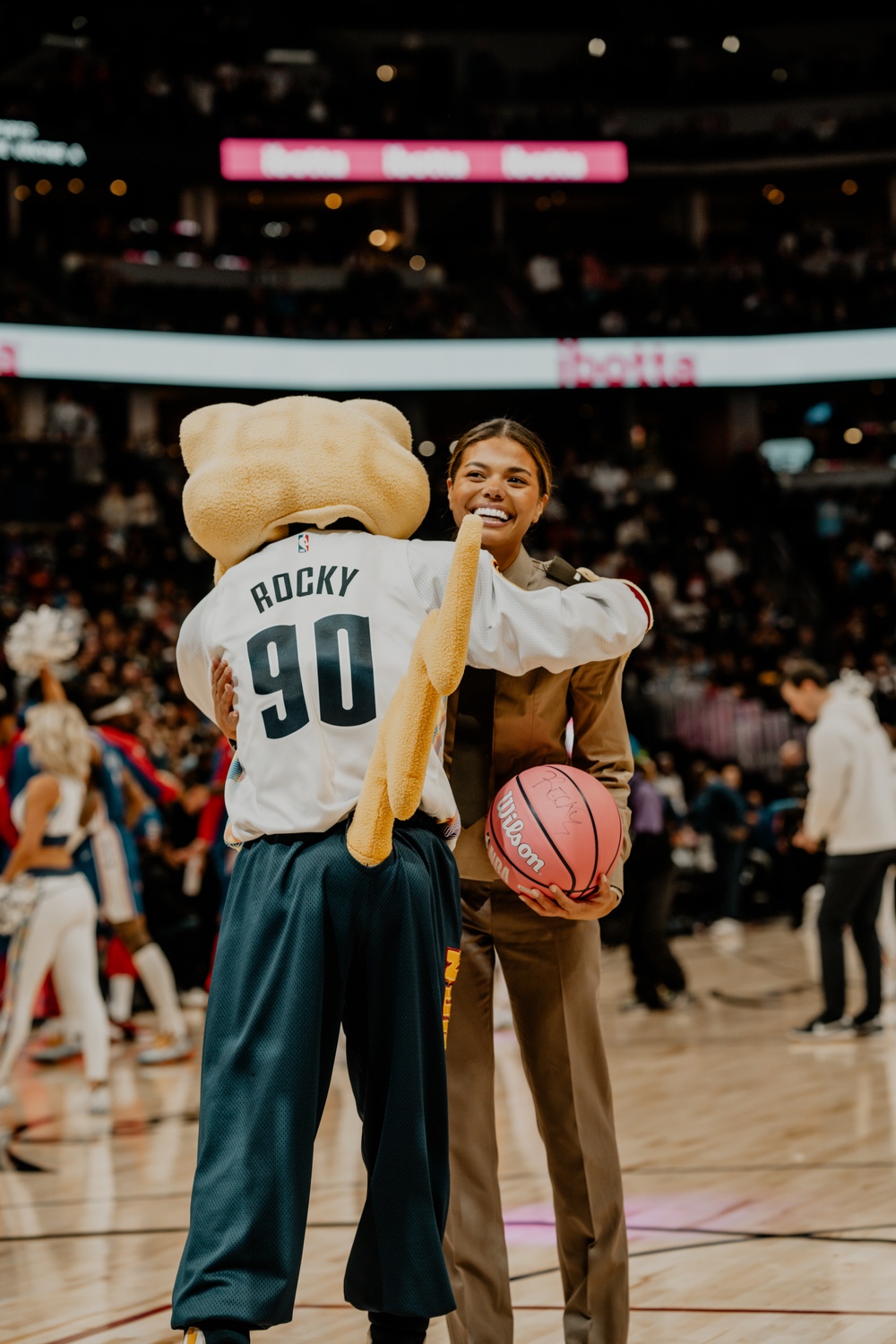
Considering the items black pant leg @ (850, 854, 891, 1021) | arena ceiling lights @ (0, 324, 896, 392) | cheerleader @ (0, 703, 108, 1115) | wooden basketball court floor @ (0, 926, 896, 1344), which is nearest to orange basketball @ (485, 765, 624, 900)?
wooden basketball court floor @ (0, 926, 896, 1344)

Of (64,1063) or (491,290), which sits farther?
(491,290)

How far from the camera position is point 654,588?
20.9 m

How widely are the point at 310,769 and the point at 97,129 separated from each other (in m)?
22.4

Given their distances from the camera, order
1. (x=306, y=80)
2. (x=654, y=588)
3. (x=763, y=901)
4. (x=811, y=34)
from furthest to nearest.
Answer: (x=811, y=34), (x=306, y=80), (x=654, y=588), (x=763, y=901)

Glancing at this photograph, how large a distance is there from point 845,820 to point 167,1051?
3712 mm

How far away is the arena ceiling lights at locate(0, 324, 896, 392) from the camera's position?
2083 centimetres

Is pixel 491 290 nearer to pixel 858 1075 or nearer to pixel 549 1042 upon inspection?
pixel 858 1075

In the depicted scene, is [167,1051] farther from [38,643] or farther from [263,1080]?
[263,1080]

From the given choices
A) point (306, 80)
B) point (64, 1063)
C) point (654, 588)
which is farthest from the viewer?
point (306, 80)

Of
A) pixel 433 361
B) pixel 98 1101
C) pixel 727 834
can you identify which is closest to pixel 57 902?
pixel 98 1101

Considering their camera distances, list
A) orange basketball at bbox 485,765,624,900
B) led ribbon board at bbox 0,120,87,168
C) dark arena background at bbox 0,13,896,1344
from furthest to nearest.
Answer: led ribbon board at bbox 0,120,87,168, dark arena background at bbox 0,13,896,1344, orange basketball at bbox 485,765,624,900

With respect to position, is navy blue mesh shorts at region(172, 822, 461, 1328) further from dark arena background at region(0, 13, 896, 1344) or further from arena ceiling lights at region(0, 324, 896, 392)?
arena ceiling lights at region(0, 324, 896, 392)

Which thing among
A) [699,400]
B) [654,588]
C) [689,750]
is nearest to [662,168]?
[699,400]

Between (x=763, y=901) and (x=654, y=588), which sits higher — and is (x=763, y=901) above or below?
below
